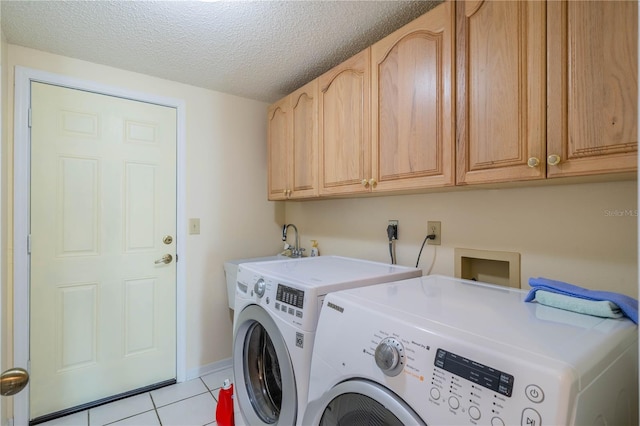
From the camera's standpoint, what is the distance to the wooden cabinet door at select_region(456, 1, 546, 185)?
3.13 feet

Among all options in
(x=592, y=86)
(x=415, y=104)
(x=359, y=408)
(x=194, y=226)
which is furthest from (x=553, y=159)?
(x=194, y=226)

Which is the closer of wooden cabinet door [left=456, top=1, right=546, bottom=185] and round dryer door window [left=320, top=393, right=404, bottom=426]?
round dryer door window [left=320, top=393, right=404, bottom=426]

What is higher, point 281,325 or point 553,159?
point 553,159

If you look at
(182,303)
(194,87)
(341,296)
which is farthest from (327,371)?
(194,87)

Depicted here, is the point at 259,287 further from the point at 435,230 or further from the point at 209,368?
the point at 209,368

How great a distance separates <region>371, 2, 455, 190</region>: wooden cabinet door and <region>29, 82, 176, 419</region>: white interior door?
1.53 m

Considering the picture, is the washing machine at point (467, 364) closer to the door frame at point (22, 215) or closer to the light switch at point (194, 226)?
the light switch at point (194, 226)

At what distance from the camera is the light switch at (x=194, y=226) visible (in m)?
2.25

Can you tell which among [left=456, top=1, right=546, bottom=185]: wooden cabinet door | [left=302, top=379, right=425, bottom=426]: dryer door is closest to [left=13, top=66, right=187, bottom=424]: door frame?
[left=302, top=379, right=425, bottom=426]: dryer door

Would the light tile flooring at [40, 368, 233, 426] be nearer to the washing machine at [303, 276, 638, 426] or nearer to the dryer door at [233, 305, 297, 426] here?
the dryer door at [233, 305, 297, 426]

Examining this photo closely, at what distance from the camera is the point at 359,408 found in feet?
2.71

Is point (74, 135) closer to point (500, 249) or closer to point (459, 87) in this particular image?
point (459, 87)

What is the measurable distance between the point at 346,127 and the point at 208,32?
84 cm

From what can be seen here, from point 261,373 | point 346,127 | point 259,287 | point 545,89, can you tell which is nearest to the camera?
point 545,89
